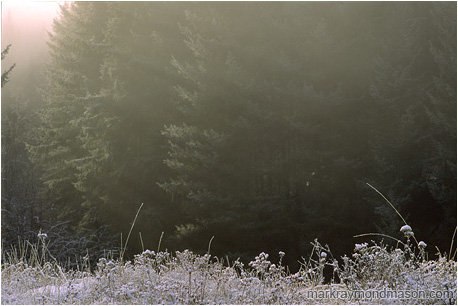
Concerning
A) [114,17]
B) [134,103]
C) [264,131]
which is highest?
[114,17]

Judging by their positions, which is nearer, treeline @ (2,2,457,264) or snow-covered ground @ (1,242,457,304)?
snow-covered ground @ (1,242,457,304)

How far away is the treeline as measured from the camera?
1409 centimetres

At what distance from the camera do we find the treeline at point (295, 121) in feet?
46.2

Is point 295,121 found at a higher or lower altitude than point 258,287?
higher

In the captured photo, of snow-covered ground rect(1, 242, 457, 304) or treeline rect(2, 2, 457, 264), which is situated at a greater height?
treeline rect(2, 2, 457, 264)

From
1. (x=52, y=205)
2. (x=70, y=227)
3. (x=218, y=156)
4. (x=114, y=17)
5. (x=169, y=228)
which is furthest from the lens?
(x=52, y=205)

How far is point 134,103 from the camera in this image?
16375 mm

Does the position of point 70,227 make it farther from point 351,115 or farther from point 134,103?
point 351,115

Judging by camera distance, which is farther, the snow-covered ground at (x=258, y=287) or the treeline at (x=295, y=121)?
the treeline at (x=295, y=121)

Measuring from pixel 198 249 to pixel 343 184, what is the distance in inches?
170

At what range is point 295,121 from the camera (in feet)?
47.7

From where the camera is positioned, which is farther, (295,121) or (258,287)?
(295,121)

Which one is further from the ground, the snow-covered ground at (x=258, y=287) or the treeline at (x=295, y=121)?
the treeline at (x=295, y=121)

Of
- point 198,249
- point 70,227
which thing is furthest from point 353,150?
point 70,227
